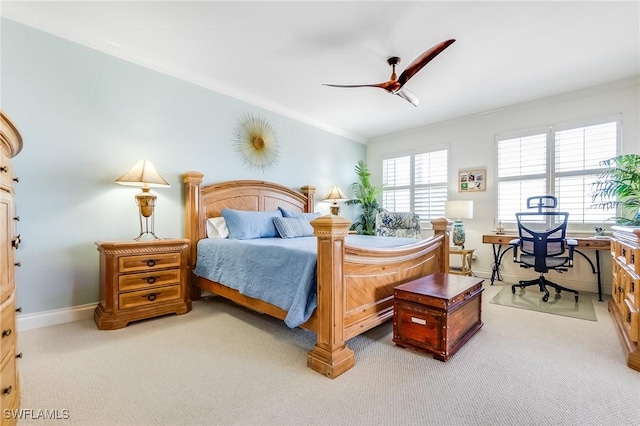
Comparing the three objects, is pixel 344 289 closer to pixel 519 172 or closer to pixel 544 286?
pixel 544 286

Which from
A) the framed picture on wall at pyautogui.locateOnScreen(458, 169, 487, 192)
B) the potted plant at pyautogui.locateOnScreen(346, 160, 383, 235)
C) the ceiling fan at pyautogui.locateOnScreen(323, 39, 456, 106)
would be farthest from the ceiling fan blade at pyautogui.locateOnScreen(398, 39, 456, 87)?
the potted plant at pyautogui.locateOnScreen(346, 160, 383, 235)

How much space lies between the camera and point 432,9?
2.32m

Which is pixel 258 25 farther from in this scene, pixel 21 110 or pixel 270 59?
pixel 21 110

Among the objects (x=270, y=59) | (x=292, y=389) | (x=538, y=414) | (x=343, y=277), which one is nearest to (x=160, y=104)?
(x=270, y=59)

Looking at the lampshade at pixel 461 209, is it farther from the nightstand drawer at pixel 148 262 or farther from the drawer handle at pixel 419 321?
the nightstand drawer at pixel 148 262

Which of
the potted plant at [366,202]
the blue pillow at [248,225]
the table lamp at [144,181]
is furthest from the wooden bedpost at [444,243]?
the table lamp at [144,181]

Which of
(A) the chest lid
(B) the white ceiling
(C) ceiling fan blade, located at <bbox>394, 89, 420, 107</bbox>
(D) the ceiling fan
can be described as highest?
A: (B) the white ceiling

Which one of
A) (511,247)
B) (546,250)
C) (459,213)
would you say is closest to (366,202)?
(459,213)

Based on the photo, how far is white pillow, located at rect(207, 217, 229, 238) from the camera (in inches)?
132

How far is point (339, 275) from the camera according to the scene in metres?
1.83

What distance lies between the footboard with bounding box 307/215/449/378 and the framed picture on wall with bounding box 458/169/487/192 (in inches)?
112

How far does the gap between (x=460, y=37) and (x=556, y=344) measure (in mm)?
2751

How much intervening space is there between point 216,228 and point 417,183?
150 inches

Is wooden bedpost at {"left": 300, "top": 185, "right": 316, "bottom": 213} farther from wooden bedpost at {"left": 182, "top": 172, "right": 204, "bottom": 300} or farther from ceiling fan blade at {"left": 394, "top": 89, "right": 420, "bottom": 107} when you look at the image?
ceiling fan blade at {"left": 394, "top": 89, "right": 420, "bottom": 107}
